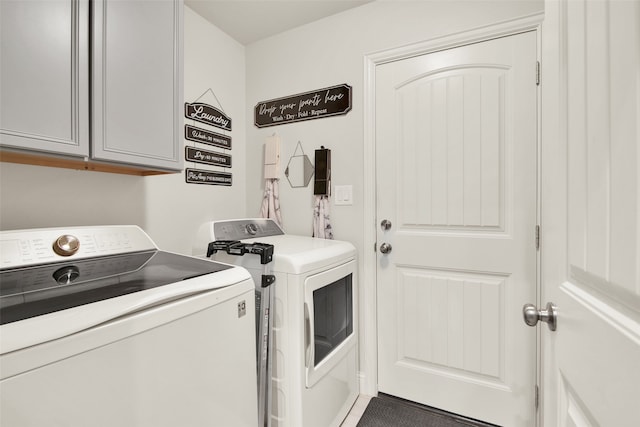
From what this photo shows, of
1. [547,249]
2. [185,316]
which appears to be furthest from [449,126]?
[185,316]

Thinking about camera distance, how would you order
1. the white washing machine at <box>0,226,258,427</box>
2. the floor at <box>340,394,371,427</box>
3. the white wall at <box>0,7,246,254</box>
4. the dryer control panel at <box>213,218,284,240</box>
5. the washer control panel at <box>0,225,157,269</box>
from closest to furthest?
the white washing machine at <box>0,226,258,427</box>, the washer control panel at <box>0,225,157,269</box>, the white wall at <box>0,7,246,254</box>, the floor at <box>340,394,371,427</box>, the dryer control panel at <box>213,218,284,240</box>

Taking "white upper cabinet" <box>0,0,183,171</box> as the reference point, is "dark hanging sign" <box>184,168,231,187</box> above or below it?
below

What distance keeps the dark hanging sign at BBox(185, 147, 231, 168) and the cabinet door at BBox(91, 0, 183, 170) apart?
0.59 meters

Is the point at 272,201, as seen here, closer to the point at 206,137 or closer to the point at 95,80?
the point at 206,137

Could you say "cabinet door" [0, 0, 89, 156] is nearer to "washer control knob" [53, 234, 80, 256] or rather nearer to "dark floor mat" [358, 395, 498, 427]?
"washer control knob" [53, 234, 80, 256]

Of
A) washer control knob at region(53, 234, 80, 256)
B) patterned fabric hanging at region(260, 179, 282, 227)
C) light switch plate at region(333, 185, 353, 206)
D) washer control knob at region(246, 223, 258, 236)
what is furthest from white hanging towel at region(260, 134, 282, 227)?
washer control knob at region(53, 234, 80, 256)

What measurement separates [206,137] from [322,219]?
39.1 inches

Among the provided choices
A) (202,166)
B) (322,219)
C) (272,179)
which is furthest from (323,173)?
(202,166)

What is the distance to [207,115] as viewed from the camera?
211 cm

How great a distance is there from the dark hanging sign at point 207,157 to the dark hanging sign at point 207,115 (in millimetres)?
210

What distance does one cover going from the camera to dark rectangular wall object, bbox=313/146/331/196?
2.08 meters

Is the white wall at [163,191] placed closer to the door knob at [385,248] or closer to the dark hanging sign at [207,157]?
the dark hanging sign at [207,157]

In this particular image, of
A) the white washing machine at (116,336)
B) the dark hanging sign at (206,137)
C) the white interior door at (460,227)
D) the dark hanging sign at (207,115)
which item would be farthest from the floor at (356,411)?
the dark hanging sign at (207,115)

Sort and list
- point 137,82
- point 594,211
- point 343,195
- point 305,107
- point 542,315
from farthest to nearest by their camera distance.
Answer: point 305,107, point 343,195, point 137,82, point 542,315, point 594,211
